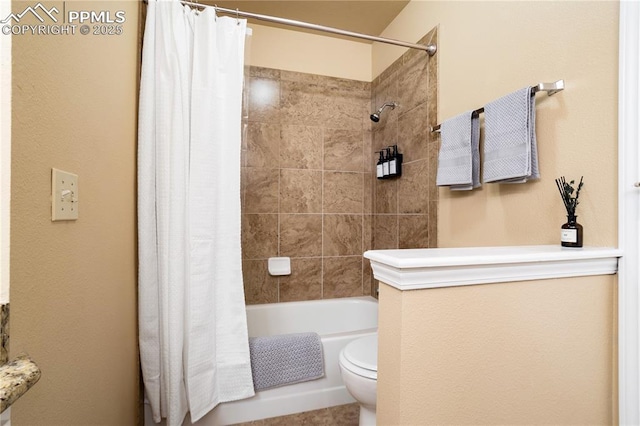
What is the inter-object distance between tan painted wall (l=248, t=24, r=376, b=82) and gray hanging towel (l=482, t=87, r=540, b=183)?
1563 mm

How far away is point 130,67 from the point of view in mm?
1343

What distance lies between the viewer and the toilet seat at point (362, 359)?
1343mm

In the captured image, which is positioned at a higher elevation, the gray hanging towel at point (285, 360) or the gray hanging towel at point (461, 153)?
the gray hanging towel at point (461, 153)

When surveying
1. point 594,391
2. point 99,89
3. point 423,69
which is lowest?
point 594,391

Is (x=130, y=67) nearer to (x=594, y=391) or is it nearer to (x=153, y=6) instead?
(x=153, y=6)

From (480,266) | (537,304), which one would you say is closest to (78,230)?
(480,266)

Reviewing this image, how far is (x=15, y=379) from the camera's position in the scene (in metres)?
0.43

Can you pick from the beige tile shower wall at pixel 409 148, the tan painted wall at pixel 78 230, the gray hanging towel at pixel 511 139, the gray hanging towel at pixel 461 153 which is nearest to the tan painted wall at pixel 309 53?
the beige tile shower wall at pixel 409 148

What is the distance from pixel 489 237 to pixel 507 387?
2.52 feet

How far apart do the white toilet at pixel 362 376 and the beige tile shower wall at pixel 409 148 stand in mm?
803

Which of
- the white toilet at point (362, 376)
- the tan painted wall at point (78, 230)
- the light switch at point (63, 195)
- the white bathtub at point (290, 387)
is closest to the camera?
the tan painted wall at point (78, 230)

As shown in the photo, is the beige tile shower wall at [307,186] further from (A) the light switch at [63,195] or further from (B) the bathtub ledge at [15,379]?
(B) the bathtub ledge at [15,379]

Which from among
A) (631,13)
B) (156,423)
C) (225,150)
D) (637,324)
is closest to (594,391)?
(637,324)

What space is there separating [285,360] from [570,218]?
4.65 ft
